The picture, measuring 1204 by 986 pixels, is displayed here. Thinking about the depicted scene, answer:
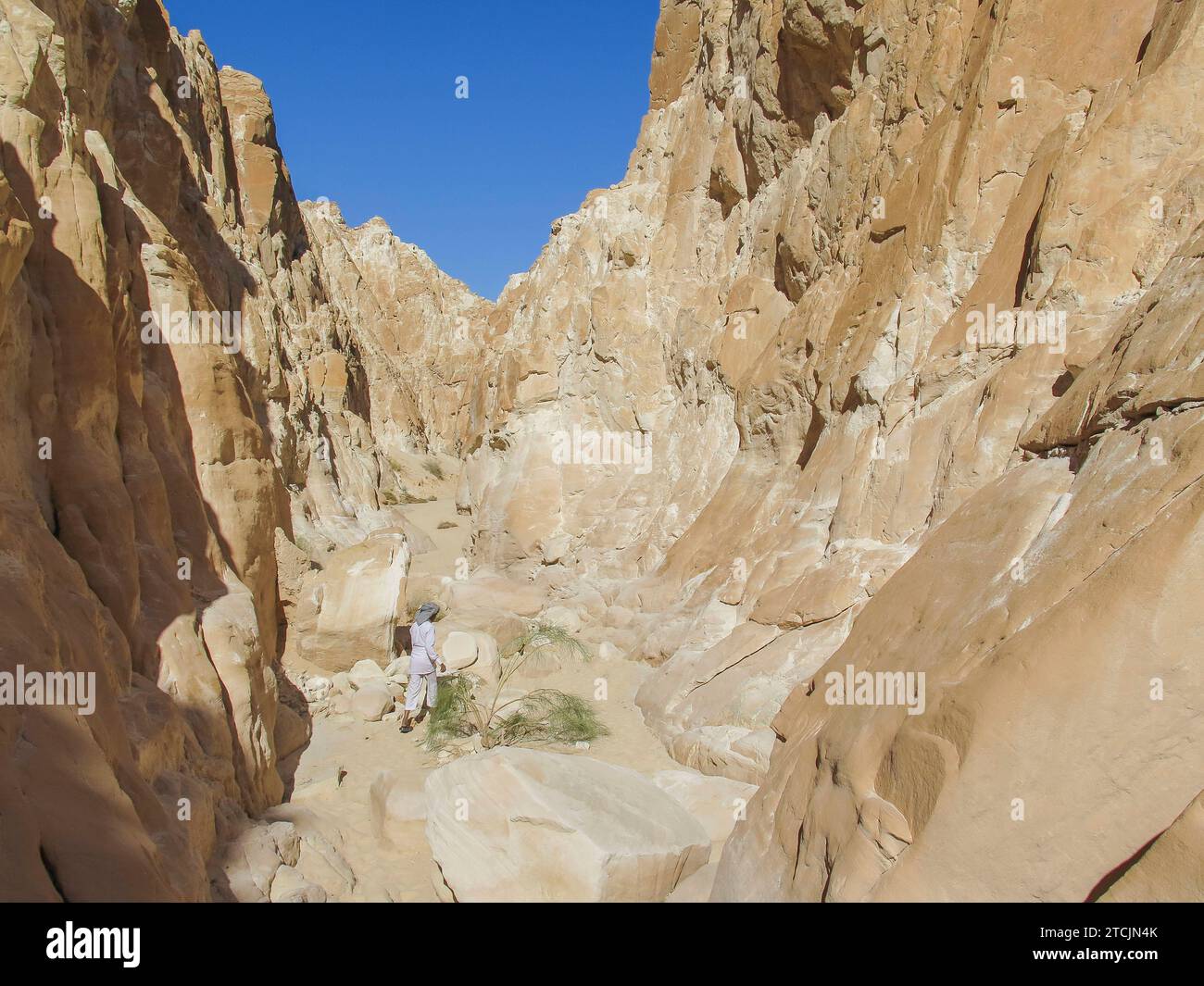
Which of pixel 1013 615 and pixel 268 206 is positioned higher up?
pixel 268 206

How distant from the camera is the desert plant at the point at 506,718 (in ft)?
25.2

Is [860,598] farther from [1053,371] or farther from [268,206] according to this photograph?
[268,206]

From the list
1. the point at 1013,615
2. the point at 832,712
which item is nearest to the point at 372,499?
the point at 832,712

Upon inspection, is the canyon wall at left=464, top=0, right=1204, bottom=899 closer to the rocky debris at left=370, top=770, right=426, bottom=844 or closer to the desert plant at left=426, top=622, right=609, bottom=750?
the desert plant at left=426, top=622, right=609, bottom=750

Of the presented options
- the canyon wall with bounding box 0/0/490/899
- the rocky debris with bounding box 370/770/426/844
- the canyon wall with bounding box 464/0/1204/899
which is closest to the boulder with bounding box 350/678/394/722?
the canyon wall with bounding box 0/0/490/899

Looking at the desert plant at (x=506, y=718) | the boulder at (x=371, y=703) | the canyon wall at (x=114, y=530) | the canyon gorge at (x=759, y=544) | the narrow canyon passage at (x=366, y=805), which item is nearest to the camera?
the canyon wall at (x=114, y=530)

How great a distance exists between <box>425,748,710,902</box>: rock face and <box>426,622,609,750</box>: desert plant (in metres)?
2.20

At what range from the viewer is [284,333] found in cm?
2173

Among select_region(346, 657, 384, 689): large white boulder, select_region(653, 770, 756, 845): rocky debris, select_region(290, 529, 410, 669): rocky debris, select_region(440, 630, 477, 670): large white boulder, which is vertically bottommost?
select_region(653, 770, 756, 845): rocky debris

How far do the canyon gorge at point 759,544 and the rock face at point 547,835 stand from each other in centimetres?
3

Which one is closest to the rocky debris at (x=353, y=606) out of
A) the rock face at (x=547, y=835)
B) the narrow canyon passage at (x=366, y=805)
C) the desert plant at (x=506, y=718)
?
the narrow canyon passage at (x=366, y=805)

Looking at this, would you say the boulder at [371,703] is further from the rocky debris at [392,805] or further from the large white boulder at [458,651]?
the rocky debris at [392,805]

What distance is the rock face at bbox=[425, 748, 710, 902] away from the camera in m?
4.69

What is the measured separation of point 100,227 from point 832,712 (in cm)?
593
